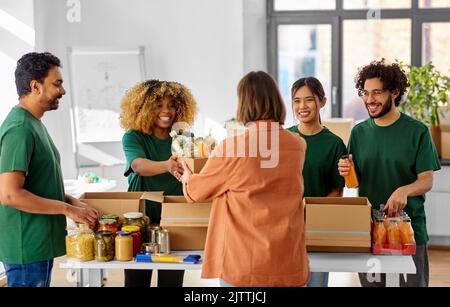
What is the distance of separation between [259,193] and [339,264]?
1.73 feet

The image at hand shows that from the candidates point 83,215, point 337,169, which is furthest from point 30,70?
point 337,169

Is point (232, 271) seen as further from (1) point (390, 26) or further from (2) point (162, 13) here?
(1) point (390, 26)

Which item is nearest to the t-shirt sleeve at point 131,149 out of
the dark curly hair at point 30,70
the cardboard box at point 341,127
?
the dark curly hair at point 30,70

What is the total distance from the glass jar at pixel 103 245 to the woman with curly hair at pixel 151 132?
359 millimetres

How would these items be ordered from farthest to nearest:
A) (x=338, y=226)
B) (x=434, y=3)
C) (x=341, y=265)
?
A: 1. (x=434, y=3)
2. (x=338, y=226)
3. (x=341, y=265)

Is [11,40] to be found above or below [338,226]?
above

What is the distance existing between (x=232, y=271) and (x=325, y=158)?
856 millimetres

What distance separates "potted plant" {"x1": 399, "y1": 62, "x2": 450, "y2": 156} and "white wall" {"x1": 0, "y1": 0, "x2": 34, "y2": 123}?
2.78m

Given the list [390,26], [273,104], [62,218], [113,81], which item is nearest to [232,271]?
[273,104]

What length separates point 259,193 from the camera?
2256 millimetres

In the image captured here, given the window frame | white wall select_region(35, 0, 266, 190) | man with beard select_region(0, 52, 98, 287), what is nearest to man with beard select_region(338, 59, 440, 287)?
man with beard select_region(0, 52, 98, 287)

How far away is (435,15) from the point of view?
19.7 feet

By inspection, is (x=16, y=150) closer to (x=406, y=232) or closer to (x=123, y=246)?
(x=123, y=246)

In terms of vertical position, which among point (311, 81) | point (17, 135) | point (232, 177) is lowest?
point (232, 177)
